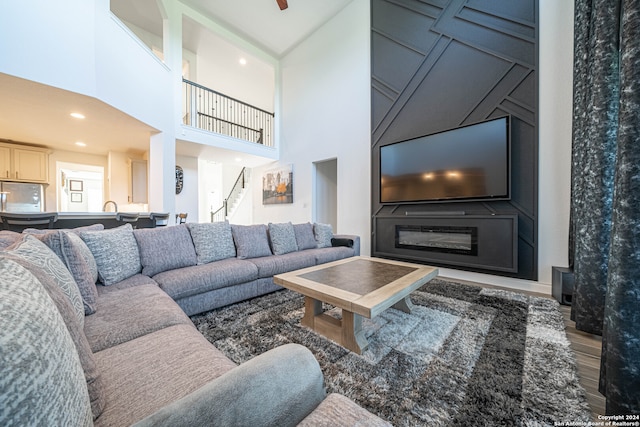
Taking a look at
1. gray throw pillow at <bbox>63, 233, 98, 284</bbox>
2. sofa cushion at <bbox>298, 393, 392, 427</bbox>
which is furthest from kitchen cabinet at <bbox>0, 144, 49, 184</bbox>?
sofa cushion at <bbox>298, 393, 392, 427</bbox>

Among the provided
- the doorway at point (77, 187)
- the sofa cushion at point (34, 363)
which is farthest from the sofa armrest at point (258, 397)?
the doorway at point (77, 187)

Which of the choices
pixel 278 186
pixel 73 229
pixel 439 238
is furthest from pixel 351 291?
pixel 278 186

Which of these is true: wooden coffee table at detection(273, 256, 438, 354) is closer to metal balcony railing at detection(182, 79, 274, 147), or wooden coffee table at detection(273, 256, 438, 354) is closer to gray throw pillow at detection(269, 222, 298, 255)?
gray throw pillow at detection(269, 222, 298, 255)

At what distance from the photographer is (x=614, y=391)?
99 centimetres

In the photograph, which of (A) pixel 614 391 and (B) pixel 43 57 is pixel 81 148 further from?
(A) pixel 614 391

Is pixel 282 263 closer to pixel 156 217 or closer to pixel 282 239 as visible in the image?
pixel 282 239

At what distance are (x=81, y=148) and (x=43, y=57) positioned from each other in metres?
3.24

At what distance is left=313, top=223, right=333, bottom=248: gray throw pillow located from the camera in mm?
3564

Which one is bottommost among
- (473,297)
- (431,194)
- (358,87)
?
(473,297)

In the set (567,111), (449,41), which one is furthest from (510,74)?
(449,41)

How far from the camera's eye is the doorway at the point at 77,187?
5.15 meters

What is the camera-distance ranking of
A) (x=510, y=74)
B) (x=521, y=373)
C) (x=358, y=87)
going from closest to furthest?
1. (x=521, y=373)
2. (x=510, y=74)
3. (x=358, y=87)

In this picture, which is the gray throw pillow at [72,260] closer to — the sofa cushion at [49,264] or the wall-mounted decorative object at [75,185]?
the sofa cushion at [49,264]

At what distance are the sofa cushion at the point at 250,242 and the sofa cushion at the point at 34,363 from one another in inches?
86.7
